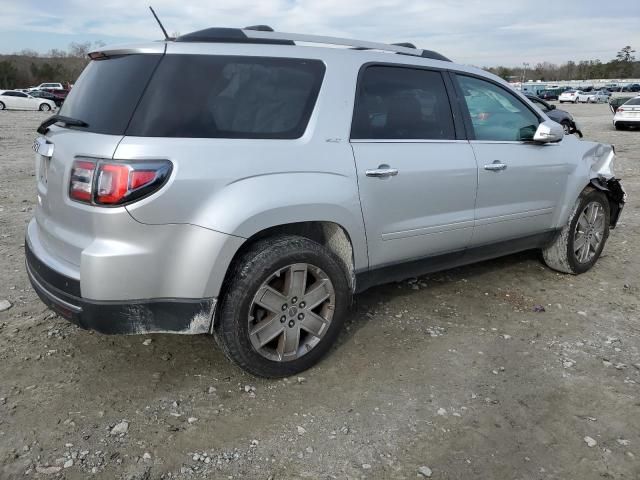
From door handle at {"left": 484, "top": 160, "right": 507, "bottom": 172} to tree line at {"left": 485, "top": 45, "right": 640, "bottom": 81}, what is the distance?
330 ft

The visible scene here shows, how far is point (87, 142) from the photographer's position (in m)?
2.65

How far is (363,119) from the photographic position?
3.30 meters

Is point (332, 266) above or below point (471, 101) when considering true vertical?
below

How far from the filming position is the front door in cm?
395

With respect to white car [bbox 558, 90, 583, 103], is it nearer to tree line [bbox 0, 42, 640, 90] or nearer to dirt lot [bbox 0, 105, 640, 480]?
tree line [bbox 0, 42, 640, 90]

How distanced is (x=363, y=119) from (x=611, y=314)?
2.54 metres

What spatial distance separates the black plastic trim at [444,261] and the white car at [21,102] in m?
36.4

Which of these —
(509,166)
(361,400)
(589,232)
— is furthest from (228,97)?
(589,232)

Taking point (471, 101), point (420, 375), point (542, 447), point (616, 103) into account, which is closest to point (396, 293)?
point (420, 375)

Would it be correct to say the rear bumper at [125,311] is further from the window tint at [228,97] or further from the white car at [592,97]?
the white car at [592,97]

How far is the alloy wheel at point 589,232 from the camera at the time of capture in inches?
195

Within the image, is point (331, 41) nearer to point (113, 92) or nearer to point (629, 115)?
point (113, 92)

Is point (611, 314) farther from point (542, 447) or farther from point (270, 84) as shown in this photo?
point (270, 84)

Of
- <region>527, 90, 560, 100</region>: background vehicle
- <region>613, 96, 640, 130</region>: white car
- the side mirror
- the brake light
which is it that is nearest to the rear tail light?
the brake light
